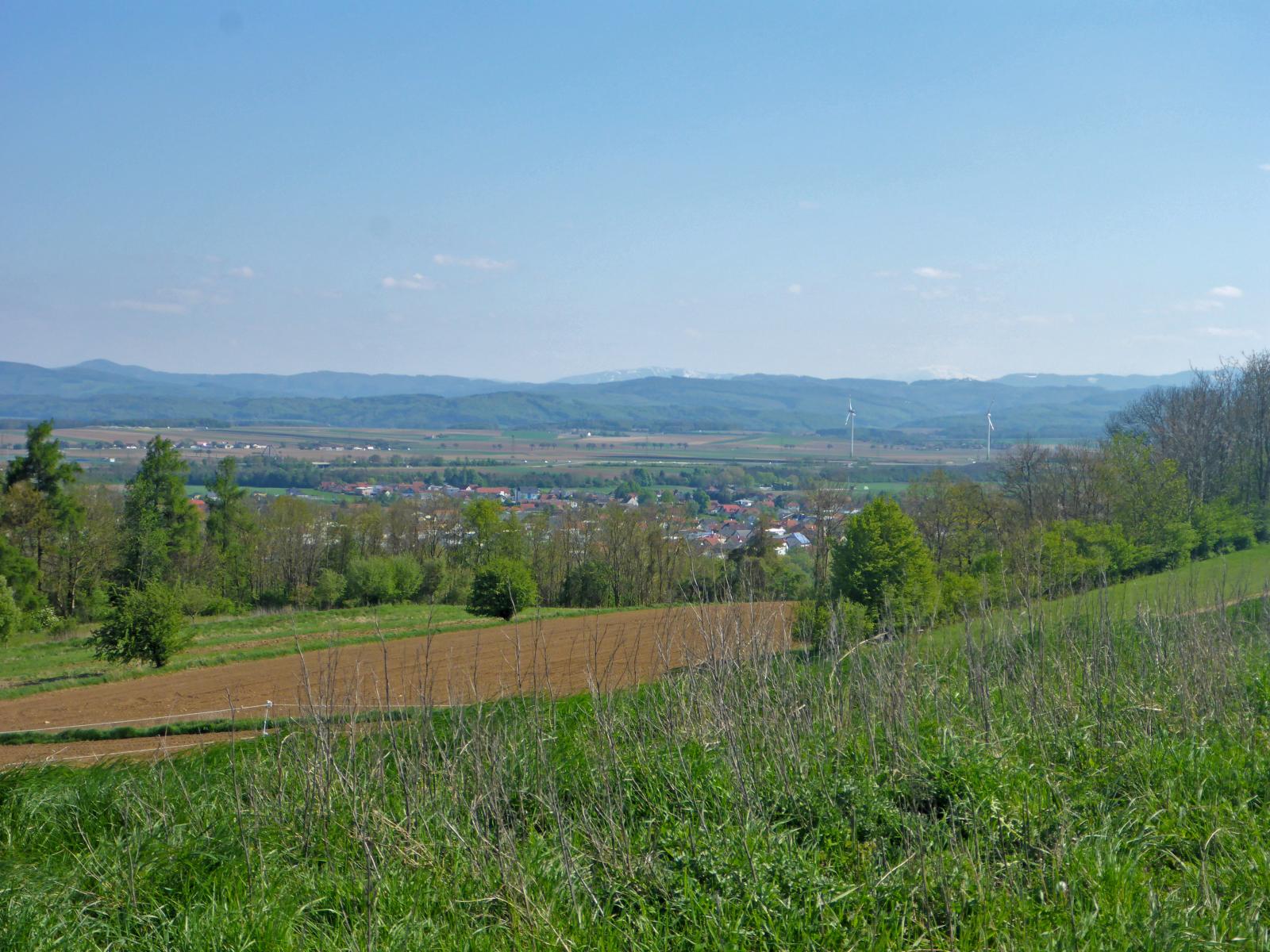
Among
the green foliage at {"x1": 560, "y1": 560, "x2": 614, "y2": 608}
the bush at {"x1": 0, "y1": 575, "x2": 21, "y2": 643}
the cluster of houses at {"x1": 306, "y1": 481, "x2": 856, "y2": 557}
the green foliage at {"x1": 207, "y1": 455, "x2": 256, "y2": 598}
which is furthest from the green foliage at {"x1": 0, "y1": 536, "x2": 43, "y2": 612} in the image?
the green foliage at {"x1": 560, "y1": 560, "x2": 614, "y2": 608}

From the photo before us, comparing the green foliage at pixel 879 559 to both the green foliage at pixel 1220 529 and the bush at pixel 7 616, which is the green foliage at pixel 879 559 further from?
the bush at pixel 7 616

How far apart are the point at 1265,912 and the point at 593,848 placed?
2.83m

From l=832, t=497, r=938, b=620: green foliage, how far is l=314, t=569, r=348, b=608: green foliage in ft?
79.3

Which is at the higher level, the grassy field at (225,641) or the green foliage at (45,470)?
the green foliage at (45,470)

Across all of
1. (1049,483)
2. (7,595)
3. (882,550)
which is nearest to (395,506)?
(7,595)

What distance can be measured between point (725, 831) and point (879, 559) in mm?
15445

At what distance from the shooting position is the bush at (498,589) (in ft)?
89.7

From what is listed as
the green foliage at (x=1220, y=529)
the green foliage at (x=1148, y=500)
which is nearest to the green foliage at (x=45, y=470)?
the green foliage at (x=1148, y=500)

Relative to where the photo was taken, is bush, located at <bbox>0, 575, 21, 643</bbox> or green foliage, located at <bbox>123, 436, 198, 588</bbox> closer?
bush, located at <bbox>0, 575, 21, 643</bbox>

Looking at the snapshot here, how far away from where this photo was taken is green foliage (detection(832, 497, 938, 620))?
1909 cm

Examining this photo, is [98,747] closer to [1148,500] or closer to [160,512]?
[1148,500]

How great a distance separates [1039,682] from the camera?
6340 mm

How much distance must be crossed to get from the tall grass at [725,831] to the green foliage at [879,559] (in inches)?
496

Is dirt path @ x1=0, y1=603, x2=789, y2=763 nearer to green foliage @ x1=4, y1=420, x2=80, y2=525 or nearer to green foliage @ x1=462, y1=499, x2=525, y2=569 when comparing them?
green foliage @ x1=462, y1=499, x2=525, y2=569
